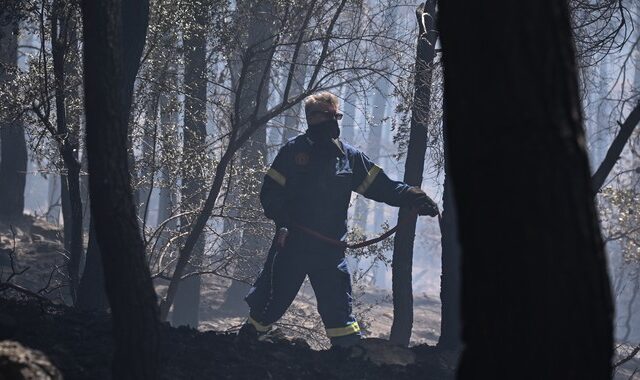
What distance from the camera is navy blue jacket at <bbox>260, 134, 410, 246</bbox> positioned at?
7277 mm

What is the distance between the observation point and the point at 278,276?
23.9 ft

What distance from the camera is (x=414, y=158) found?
31.2ft

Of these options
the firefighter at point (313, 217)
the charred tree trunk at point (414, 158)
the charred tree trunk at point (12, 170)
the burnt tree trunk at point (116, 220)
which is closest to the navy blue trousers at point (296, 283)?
the firefighter at point (313, 217)

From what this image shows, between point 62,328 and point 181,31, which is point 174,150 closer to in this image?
point 181,31

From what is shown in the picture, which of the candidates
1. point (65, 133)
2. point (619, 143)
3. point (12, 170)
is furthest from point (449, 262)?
point (12, 170)

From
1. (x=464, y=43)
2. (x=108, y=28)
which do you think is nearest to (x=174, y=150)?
(x=108, y=28)

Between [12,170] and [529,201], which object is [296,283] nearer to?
[529,201]

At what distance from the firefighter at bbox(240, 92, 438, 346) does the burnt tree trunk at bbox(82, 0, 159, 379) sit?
2.25 metres

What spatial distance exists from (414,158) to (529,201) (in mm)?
6961

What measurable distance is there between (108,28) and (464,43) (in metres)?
2.98

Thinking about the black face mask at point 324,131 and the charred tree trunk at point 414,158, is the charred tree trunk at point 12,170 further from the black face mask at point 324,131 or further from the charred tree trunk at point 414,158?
the black face mask at point 324,131

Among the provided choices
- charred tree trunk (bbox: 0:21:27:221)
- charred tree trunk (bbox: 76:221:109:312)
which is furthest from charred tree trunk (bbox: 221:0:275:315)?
charred tree trunk (bbox: 0:21:27:221)

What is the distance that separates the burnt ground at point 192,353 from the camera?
18.1ft

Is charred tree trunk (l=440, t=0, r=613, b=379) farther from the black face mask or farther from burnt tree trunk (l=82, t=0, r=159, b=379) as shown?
the black face mask
